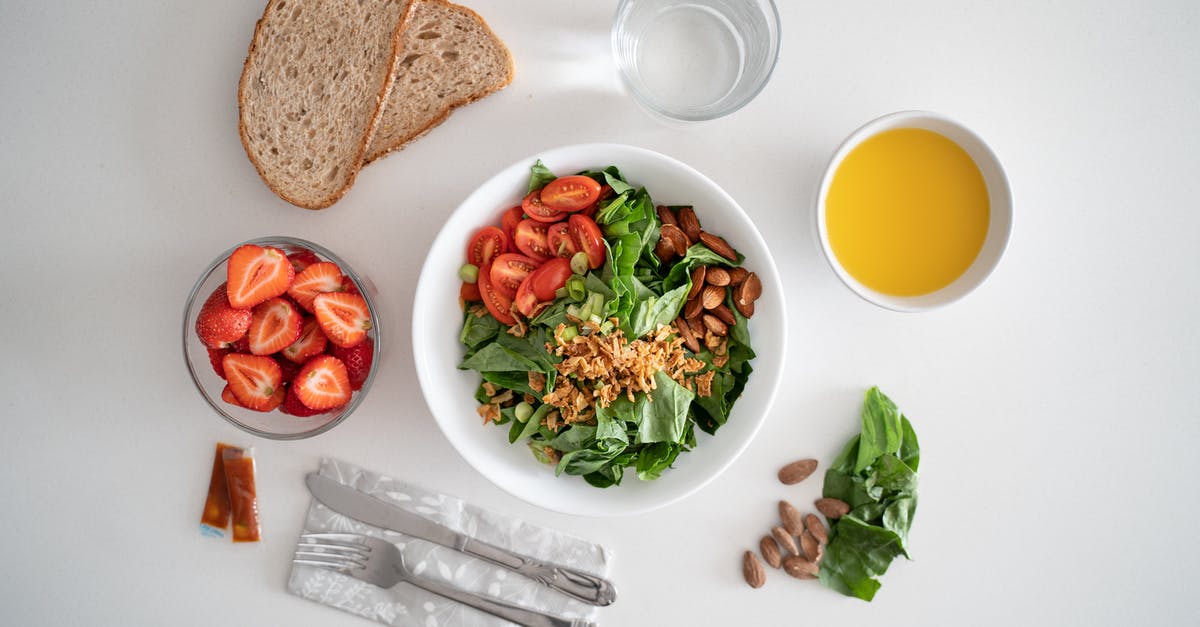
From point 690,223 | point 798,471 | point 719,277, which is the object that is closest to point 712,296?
point 719,277

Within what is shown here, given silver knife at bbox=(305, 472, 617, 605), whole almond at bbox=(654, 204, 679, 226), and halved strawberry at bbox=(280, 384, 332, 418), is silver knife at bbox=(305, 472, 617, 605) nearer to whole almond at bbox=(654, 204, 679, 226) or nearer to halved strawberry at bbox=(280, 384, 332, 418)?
halved strawberry at bbox=(280, 384, 332, 418)

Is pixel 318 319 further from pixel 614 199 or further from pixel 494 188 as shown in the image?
pixel 614 199

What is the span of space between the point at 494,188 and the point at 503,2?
0.53 m

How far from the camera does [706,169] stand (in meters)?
1.64

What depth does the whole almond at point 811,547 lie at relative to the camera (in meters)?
1.69

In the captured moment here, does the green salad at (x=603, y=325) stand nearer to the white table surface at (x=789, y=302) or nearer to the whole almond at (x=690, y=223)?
the whole almond at (x=690, y=223)

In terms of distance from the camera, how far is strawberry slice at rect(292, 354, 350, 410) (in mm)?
1494

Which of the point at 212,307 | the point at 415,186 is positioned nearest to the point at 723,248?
the point at 415,186

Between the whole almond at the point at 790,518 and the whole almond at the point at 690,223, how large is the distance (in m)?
0.70

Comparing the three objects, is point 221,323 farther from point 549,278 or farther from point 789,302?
point 789,302

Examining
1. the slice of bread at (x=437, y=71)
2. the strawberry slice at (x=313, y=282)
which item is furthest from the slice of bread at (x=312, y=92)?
the strawberry slice at (x=313, y=282)

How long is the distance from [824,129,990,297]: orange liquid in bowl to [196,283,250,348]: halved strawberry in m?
1.30

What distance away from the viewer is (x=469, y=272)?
1481mm

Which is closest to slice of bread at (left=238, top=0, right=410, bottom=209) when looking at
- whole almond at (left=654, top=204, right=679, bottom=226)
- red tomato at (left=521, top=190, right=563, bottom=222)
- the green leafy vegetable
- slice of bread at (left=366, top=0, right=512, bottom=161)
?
slice of bread at (left=366, top=0, right=512, bottom=161)
